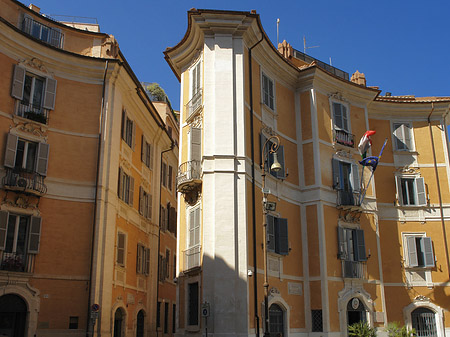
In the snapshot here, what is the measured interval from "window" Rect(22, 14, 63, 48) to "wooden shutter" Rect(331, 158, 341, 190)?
15.8 metres

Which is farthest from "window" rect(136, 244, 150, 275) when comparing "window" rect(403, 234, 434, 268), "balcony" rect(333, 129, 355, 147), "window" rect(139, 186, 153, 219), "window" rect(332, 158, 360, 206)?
"window" rect(403, 234, 434, 268)

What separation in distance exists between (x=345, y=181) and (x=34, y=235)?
15.9 meters

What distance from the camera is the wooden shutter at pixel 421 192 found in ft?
96.1

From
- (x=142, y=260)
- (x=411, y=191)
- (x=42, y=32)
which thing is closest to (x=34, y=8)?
(x=42, y=32)

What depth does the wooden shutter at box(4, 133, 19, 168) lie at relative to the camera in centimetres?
2217

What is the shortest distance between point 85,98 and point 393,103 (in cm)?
1816

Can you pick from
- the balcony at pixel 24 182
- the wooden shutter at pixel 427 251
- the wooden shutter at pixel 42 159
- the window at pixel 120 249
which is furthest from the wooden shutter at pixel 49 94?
the wooden shutter at pixel 427 251

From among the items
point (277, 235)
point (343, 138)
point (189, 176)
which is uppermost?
point (343, 138)

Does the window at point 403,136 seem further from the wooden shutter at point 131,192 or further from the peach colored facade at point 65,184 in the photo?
the wooden shutter at point 131,192

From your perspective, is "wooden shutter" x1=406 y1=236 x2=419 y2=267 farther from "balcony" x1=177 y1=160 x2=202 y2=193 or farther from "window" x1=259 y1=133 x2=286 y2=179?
"balcony" x1=177 y1=160 x2=202 y2=193

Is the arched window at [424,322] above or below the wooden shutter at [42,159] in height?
below

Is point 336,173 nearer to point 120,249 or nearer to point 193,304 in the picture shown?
point 193,304

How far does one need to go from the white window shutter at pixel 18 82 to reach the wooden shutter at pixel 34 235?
5.77 metres

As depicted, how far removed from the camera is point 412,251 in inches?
1106
